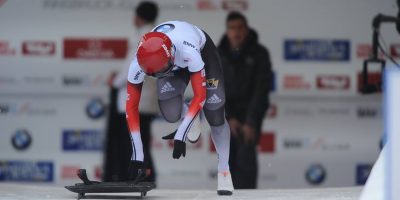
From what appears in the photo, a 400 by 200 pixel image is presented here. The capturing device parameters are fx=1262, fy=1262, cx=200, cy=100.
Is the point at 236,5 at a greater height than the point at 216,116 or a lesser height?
greater

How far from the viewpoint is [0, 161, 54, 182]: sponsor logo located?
37.8ft

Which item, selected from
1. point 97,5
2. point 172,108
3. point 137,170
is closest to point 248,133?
point 97,5

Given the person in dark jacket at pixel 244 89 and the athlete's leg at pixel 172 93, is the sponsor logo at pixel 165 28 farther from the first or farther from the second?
the person in dark jacket at pixel 244 89

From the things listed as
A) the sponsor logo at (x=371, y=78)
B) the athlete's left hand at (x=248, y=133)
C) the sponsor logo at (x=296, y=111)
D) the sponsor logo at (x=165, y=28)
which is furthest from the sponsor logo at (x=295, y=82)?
the sponsor logo at (x=165, y=28)

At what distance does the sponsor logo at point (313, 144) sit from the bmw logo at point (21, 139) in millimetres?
2360

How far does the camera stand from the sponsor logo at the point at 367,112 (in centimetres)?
1149

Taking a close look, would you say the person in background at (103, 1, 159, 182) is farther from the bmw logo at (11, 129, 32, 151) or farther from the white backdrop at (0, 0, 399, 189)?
the bmw logo at (11, 129, 32, 151)

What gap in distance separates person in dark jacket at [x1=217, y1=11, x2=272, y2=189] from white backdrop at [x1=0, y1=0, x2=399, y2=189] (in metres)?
0.38

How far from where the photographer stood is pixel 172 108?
8.93 metres

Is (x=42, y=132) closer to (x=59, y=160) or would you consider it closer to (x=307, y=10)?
(x=59, y=160)

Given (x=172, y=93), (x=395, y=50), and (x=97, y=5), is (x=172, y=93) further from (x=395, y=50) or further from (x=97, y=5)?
(x=395, y=50)

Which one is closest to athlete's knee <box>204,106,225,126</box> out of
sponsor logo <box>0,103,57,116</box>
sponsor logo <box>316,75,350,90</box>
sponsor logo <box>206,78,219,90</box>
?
sponsor logo <box>206,78,219,90</box>

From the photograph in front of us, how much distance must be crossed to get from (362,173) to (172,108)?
3.10m

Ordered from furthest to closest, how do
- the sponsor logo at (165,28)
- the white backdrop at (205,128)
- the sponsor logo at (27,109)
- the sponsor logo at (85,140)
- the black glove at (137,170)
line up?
the sponsor logo at (27,109), the sponsor logo at (85,140), the white backdrop at (205,128), the black glove at (137,170), the sponsor logo at (165,28)
